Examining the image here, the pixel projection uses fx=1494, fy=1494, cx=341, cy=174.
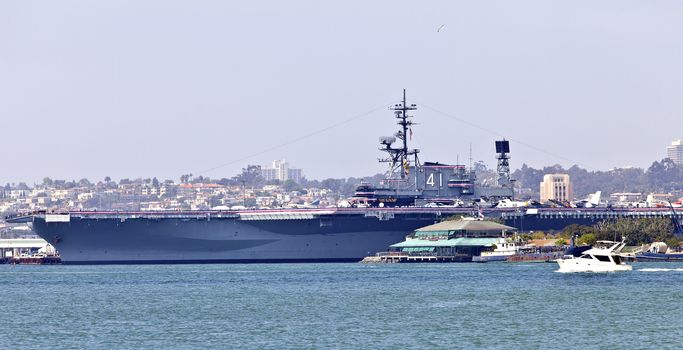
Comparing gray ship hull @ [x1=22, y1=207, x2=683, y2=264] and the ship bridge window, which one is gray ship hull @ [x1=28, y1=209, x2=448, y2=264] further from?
the ship bridge window

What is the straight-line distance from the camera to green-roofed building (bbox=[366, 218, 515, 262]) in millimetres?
95125

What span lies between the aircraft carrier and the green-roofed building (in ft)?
5.58

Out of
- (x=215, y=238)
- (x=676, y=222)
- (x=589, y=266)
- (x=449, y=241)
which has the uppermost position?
(x=676, y=222)

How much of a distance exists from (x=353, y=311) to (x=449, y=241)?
48.2 meters

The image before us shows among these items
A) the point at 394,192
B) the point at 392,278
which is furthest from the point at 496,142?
the point at 392,278

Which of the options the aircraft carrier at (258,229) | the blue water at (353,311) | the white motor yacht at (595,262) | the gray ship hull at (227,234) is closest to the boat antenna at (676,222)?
the aircraft carrier at (258,229)

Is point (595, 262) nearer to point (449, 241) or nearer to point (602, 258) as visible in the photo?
point (602, 258)

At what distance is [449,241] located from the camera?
9544 centimetres

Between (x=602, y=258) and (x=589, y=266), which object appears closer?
(x=589, y=266)

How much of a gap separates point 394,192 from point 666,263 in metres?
23.6

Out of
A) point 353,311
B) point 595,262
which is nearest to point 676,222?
point 595,262

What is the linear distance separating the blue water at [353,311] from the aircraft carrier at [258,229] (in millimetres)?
22531

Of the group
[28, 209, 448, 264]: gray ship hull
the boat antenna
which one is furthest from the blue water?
the boat antenna

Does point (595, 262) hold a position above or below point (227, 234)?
below
